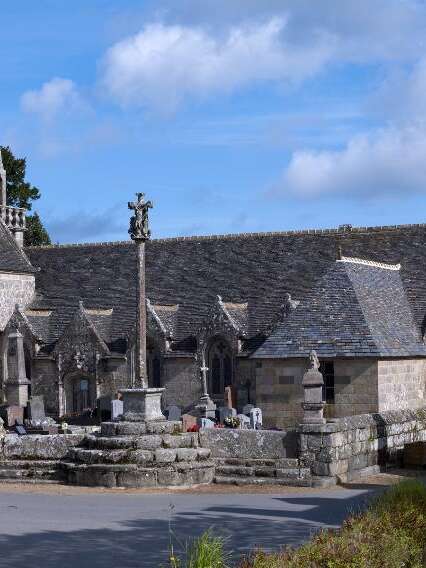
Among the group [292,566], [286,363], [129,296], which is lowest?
[292,566]

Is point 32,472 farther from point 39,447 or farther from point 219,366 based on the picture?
point 219,366

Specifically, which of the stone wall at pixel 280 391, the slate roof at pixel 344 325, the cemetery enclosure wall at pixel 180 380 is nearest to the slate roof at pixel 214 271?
the cemetery enclosure wall at pixel 180 380

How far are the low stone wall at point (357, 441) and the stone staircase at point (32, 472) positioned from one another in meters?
4.33

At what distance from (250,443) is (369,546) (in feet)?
30.4

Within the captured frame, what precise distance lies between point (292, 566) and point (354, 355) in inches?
664

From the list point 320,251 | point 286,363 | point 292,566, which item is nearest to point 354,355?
point 286,363

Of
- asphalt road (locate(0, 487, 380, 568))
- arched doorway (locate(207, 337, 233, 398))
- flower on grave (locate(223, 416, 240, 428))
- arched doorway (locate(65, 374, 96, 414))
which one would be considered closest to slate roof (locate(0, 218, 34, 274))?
arched doorway (locate(65, 374, 96, 414))

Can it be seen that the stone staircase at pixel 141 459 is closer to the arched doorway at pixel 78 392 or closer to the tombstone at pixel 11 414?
the tombstone at pixel 11 414

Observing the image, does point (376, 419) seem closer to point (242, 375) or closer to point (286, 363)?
point (286, 363)

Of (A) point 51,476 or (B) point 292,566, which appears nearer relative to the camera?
(B) point 292,566

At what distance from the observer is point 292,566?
Result: 374 inches

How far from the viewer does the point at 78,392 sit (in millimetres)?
39719

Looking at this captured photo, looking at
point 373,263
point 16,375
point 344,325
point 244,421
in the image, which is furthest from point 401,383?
point 16,375

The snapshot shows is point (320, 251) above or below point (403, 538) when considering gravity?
above
